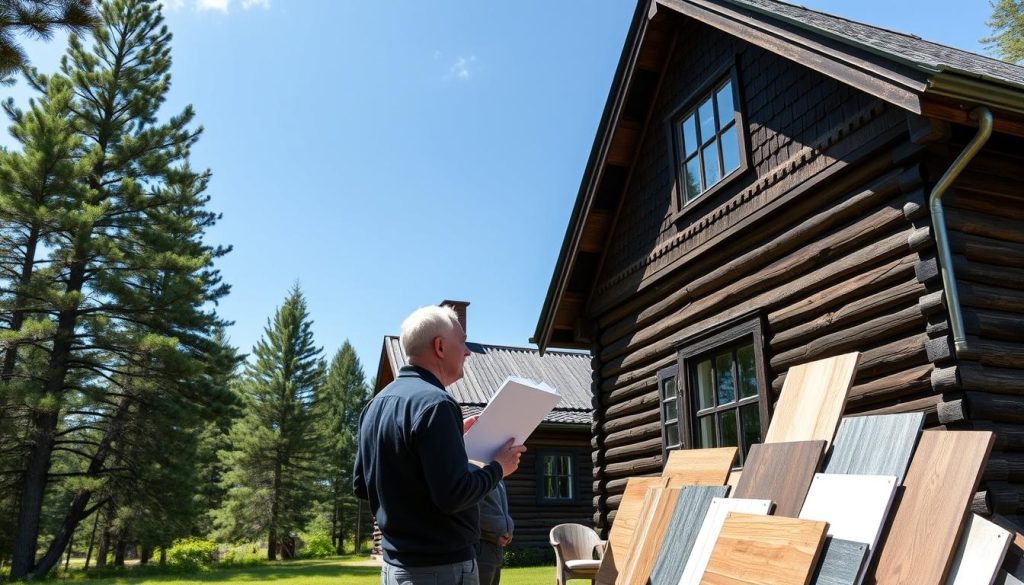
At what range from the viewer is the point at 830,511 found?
10.8 ft

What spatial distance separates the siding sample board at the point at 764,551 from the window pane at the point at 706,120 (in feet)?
16.6

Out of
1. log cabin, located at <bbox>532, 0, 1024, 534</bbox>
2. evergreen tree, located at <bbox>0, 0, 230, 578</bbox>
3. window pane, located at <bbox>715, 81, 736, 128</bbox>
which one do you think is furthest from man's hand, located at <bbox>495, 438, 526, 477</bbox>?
evergreen tree, located at <bbox>0, 0, 230, 578</bbox>

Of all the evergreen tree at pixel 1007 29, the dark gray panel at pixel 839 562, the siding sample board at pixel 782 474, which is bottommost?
the dark gray panel at pixel 839 562

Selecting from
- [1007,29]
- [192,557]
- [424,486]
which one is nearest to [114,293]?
[192,557]

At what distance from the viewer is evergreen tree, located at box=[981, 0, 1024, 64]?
1987 centimetres

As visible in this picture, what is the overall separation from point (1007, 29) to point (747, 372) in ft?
65.5

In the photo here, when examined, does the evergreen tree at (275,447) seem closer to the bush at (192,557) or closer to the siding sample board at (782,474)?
the bush at (192,557)

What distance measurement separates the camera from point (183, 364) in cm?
1908

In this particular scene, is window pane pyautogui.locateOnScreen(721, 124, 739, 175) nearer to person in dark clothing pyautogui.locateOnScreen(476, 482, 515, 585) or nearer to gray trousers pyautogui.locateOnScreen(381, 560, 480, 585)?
person in dark clothing pyautogui.locateOnScreen(476, 482, 515, 585)

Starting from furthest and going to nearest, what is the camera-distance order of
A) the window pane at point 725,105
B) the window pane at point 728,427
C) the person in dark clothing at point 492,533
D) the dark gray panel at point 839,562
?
the window pane at point 725,105, the window pane at point 728,427, the person in dark clothing at point 492,533, the dark gray panel at point 839,562

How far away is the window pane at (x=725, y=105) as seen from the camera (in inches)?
293

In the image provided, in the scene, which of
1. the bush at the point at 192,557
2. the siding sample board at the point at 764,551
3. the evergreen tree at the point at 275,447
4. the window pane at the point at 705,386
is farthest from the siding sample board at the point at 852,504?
the evergreen tree at the point at 275,447

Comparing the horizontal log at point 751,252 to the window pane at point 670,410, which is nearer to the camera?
the horizontal log at point 751,252

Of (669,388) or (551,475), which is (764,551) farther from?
(551,475)
